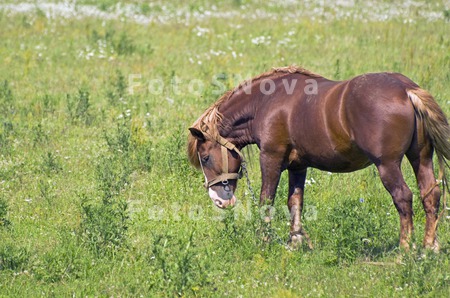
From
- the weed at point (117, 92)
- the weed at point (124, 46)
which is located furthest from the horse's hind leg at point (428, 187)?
the weed at point (124, 46)

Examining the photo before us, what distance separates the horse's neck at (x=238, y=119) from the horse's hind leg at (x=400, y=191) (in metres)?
1.66

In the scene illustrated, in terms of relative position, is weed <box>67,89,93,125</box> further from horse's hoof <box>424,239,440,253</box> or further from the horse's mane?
horse's hoof <box>424,239,440,253</box>

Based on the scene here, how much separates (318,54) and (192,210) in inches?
286

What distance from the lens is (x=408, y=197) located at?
6344 millimetres

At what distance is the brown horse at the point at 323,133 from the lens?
6266mm

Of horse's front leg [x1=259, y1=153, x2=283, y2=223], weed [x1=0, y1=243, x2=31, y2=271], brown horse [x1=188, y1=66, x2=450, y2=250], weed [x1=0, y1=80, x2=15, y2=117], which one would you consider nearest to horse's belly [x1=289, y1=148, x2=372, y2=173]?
brown horse [x1=188, y1=66, x2=450, y2=250]

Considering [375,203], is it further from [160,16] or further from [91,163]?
[160,16]

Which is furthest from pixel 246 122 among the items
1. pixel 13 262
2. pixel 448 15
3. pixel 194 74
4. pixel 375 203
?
pixel 448 15

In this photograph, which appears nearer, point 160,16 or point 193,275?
point 193,275

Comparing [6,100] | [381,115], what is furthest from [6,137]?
[381,115]

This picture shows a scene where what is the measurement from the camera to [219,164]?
25.1 feet

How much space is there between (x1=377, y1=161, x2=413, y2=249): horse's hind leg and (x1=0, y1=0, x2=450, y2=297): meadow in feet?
0.93

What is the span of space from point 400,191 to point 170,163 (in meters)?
3.76

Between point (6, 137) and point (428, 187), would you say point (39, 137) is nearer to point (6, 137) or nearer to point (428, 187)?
point (6, 137)
